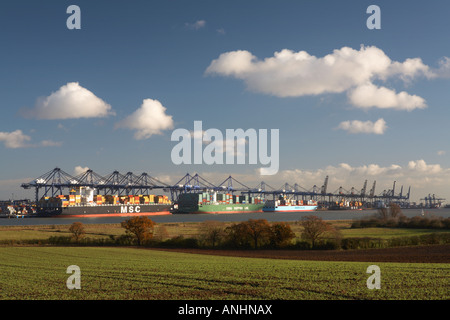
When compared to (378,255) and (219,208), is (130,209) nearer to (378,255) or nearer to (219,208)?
(219,208)

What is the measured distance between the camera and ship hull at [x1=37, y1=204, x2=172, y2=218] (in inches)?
4843

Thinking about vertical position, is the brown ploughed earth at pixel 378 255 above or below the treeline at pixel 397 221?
above

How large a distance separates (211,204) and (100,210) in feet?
157

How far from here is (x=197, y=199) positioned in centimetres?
15862

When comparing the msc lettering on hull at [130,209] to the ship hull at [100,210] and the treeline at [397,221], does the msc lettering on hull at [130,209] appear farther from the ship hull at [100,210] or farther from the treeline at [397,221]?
the treeline at [397,221]

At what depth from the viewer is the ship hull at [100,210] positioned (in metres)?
123

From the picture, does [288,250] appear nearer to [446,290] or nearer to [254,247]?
[254,247]

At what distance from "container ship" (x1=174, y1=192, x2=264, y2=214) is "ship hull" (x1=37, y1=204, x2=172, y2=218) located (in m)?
14.2

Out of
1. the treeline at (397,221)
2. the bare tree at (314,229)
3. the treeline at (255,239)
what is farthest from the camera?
the treeline at (397,221)

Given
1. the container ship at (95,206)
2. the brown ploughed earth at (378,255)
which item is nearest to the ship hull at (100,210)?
the container ship at (95,206)

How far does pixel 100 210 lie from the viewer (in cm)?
12988

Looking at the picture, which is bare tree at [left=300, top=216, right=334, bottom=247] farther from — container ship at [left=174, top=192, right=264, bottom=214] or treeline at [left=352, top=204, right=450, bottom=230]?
container ship at [left=174, top=192, right=264, bottom=214]

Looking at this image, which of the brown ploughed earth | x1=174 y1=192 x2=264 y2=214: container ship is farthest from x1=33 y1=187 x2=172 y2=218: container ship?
the brown ploughed earth

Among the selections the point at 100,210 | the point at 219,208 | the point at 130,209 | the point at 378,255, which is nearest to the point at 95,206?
the point at 100,210
